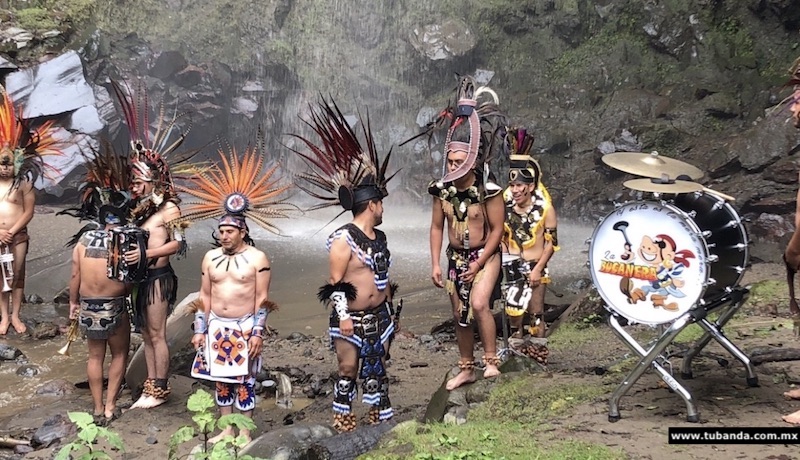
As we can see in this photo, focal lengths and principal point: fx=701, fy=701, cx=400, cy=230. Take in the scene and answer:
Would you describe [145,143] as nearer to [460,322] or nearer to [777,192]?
[460,322]

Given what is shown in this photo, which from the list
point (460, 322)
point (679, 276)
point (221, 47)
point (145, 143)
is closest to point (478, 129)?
point (460, 322)

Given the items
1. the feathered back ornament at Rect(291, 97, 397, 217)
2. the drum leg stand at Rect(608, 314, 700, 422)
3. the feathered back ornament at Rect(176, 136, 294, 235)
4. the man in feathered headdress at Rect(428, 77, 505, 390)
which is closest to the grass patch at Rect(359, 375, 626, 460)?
the drum leg stand at Rect(608, 314, 700, 422)

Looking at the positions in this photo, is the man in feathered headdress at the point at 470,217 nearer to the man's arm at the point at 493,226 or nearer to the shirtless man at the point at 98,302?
the man's arm at the point at 493,226

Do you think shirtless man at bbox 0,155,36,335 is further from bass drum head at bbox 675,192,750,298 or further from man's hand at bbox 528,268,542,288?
bass drum head at bbox 675,192,750,298

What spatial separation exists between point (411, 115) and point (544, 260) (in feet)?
49.5

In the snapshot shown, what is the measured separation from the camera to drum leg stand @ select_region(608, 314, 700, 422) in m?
4.11

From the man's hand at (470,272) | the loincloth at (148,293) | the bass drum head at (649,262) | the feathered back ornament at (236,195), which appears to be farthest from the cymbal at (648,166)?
the loincloth at (148,293)

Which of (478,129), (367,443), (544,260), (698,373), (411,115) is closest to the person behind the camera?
(367,443)

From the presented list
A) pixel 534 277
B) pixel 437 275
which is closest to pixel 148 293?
pixel 437 275

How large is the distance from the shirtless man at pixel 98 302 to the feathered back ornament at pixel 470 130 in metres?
2.72

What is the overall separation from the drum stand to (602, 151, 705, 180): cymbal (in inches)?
31.6

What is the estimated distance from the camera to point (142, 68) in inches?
736

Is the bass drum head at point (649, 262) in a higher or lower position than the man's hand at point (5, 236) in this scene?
higher

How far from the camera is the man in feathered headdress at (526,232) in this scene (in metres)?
6.79
